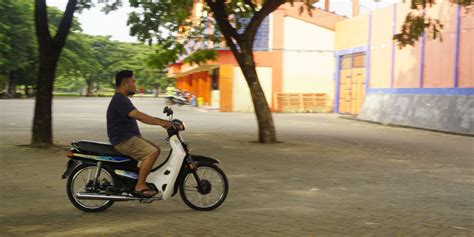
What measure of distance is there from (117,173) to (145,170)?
14.7 inches

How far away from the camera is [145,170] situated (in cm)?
580

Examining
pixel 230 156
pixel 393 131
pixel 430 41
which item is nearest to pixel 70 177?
pixel 230 156

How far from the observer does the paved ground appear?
17.7ft

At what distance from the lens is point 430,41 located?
20.5 metres

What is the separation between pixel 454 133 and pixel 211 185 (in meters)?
14.2

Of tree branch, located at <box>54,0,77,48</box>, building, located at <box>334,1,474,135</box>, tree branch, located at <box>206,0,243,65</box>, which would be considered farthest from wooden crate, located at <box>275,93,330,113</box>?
tree branch, located at <box>54,0,77,48</box>

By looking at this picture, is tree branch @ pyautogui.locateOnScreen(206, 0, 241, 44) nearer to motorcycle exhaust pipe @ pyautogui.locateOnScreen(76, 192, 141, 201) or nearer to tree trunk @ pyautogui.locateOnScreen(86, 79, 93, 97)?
motorcycle exhaust pipe @ pyautogui.locateOnScreen(76, 192, 141, 201)

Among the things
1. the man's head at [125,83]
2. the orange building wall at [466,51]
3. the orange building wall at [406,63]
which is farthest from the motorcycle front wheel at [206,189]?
the orange building wall at [406,63]

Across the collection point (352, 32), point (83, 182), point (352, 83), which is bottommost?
point (83, 182)

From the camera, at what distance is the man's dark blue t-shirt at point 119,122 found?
5.77 meters

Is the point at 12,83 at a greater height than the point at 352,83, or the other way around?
the point at 352,83

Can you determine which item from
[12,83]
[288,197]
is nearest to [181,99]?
[12,83]

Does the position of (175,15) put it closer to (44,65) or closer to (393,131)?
(44,65)

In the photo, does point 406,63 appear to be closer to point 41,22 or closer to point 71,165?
point 41,22
